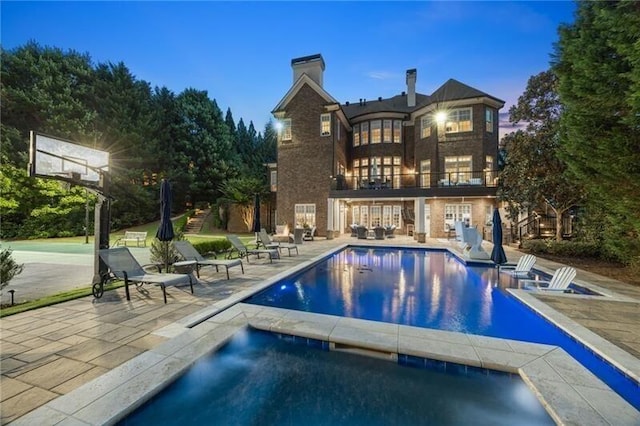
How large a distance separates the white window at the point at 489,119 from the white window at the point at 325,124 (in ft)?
35.3

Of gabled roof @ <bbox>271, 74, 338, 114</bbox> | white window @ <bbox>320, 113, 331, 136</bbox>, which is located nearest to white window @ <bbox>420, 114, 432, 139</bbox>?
gabled roof @ <bbox>271, 74, 338, 114</bbox>

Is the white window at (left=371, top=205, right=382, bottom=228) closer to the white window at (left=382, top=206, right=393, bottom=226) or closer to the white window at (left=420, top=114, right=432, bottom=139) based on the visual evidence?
the white window at (left=382, top=206, right=393, bottom=226)

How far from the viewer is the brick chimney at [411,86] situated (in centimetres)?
2370

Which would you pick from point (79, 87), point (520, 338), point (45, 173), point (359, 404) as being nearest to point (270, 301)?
point (359, 404)

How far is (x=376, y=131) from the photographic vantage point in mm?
22406

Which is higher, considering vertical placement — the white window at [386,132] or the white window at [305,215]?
the white window at [386,132]

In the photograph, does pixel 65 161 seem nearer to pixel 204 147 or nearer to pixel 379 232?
pixel 379 232

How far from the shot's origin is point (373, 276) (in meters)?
8.89

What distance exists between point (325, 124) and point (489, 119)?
11485 millimetres

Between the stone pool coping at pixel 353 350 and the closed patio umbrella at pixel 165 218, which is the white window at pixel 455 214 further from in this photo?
the closed patio umbrella at pixel 165 218

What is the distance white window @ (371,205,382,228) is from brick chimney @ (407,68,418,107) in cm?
1001

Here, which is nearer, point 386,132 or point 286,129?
point 286,129

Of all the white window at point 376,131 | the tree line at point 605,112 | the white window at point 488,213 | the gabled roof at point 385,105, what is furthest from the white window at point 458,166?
the tree line at point 605,112

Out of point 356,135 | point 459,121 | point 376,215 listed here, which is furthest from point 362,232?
point 459,121
